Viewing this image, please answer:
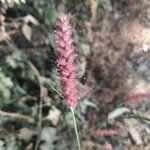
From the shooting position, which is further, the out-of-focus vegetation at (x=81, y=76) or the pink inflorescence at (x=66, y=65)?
the out-of-focus vegetation at (x=81, y=76)

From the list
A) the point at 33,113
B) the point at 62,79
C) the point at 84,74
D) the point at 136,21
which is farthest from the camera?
the point at 136,21

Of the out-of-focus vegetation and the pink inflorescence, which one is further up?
the out-of-focus vegetation

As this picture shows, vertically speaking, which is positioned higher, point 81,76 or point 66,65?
point 81,76

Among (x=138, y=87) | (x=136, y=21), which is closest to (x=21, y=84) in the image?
(x=138, y=87)

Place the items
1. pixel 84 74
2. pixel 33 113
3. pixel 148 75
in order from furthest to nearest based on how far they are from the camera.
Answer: pixel 148 75 < pixel 84 74 < pixel 33 113

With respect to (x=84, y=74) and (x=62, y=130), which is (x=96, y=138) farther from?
(x=84, y=74)

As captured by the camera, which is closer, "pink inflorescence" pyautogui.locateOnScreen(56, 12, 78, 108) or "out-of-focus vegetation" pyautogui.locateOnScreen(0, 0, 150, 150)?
"pink inflorescence" pyautogui.locateOnScreen(56, 12, 78, 108)

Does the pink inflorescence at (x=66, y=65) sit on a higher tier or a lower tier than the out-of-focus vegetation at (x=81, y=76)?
lower

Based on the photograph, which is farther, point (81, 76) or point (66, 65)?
point (81, 76)
